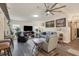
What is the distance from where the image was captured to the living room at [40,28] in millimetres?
2141

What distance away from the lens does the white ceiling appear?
6.86ft

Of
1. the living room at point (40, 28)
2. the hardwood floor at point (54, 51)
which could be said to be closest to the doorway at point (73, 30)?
the living room at point (40, 28)

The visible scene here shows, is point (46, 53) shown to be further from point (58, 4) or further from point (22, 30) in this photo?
point (58, 4)

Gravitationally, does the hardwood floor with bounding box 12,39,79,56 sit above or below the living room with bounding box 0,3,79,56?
below

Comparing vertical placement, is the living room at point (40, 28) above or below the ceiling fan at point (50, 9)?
below

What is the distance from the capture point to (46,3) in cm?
207

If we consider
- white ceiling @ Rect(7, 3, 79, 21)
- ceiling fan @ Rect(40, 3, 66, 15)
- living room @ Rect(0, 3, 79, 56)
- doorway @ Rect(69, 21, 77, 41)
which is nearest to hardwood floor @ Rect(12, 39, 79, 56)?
living room @ Rect(0, 3, 79, 56)

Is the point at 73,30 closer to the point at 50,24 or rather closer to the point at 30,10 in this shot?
the point at 50,24

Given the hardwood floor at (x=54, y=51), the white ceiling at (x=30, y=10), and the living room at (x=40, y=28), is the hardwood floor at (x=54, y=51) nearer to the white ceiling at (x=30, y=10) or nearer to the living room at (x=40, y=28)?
the living room at (x=40, y=28)

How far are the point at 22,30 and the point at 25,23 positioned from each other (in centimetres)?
19

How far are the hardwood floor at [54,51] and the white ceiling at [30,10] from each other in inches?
23.4

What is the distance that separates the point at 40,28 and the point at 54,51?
0.65 metres

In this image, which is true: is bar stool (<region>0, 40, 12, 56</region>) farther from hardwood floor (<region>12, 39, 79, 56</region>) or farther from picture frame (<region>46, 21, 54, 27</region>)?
picture frame (<region>46, 21, 54, 27</region>)

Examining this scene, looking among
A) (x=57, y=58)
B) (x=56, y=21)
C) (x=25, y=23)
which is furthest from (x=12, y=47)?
(x=56, y=21)
